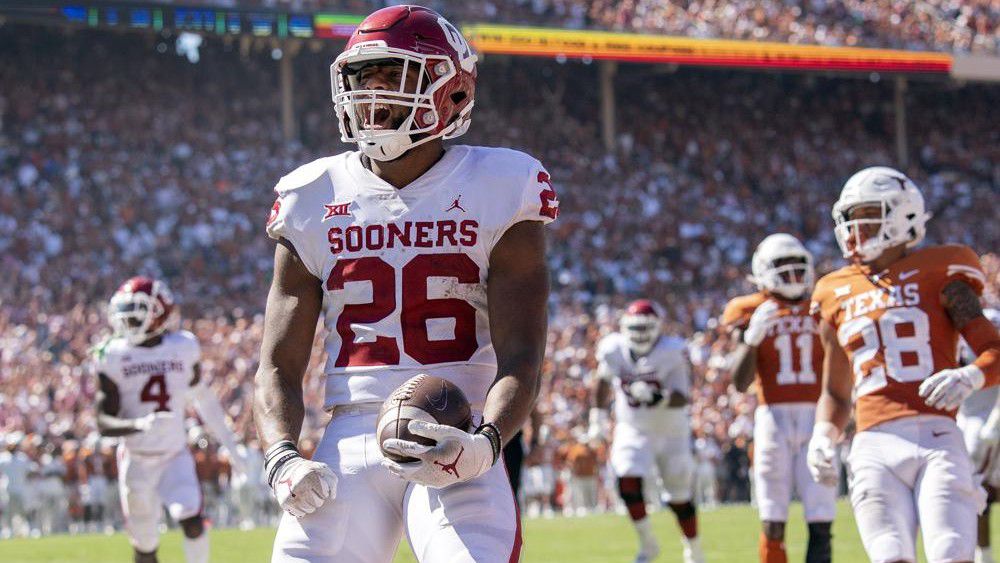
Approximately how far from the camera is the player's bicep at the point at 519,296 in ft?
12.2

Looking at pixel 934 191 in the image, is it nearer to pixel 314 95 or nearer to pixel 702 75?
pixel 702 75

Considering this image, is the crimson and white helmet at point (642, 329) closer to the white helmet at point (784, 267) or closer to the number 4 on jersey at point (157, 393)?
the white helmet at point (784, 267)

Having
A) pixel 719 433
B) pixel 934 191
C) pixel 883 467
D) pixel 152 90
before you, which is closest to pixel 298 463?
pixel 883 467

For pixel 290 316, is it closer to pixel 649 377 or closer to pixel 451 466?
pixel 451 466

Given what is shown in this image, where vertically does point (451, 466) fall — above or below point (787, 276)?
below

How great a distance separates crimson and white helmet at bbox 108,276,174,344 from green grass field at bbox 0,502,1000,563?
2955 millimetres

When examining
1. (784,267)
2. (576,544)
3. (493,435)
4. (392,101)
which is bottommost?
(576,544)

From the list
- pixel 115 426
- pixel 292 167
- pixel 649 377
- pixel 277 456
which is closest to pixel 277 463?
pixel 277 456

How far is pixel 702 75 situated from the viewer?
3244 cm

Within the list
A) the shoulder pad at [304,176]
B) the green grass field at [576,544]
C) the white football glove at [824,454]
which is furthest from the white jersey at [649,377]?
the shoulder pad at [304,176]

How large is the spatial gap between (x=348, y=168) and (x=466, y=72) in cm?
38

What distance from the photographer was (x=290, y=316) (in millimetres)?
3887

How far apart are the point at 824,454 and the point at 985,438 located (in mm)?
4358

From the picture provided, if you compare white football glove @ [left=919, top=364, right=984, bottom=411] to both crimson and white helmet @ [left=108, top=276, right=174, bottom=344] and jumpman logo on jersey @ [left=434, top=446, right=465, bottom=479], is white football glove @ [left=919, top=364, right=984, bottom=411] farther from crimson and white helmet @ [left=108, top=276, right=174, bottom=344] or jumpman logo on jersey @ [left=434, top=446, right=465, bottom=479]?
crimson and white helmet @ [left=108, top=276, right=174, bottom=344]
